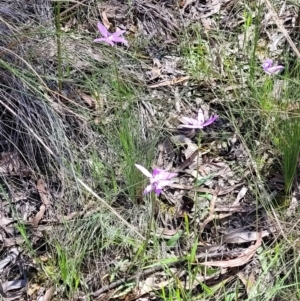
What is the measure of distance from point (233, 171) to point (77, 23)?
3.67 feet

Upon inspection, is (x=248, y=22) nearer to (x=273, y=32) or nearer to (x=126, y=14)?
(x=273, y=32)

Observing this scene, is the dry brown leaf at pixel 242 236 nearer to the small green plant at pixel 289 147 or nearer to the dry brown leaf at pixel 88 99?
the small green plant at pixel 289 147

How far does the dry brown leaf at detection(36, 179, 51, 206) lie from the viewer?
2.14 m

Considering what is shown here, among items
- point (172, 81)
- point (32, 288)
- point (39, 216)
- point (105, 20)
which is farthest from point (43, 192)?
point (105, 20)

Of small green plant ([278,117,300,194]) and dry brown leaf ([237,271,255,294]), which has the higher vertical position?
small green plant ([278,117,300,194])

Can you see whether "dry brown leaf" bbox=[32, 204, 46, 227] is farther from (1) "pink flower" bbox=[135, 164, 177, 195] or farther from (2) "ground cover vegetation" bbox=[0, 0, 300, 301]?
(1) "pink flower" bbox=[135, 164, 177, 195]

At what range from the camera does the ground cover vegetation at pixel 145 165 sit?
1907mm

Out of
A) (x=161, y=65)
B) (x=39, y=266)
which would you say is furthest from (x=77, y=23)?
(x=39, y=266)

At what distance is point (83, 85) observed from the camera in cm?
245

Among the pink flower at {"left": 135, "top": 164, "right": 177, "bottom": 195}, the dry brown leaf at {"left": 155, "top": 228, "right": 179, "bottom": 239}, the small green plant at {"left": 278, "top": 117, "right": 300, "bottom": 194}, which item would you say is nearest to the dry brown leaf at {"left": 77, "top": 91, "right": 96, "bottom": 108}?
the dry brown leaf at {"left": 155, "top": 228, "right": 179, "bottom": 239}

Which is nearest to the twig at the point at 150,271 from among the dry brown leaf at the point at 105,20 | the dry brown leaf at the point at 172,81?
the dry brown leaf at the point at 172,81

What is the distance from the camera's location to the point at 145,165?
6.89 ft

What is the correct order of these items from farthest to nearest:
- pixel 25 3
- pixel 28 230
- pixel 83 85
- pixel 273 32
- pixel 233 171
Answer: pixel 273 32
pixel 25 3
pixel 83 85
pixel 233 171
pixel 28 230

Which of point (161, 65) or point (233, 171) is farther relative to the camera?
point (161, 65)
